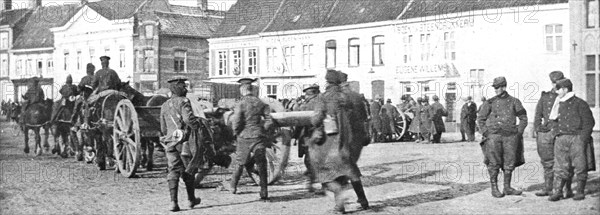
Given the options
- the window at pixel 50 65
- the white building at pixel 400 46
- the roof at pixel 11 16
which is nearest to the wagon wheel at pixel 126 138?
the white building at pixel 400 46

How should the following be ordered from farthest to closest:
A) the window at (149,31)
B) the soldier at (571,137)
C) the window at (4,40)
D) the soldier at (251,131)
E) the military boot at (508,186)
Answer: the window at (4,40)
the window at (149,31)
the military boot at (508,186)
the soldier at (251,131)
the soldier at (571,137)

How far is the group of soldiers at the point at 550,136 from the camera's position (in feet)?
29.6

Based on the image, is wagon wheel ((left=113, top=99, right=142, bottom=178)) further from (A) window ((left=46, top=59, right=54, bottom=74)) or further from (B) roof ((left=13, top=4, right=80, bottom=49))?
(A) window ((left=46, top=59, right=54, bottom=74))

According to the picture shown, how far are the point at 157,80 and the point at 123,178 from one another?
120ft

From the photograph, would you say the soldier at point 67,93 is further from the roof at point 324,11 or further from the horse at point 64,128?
the roof at point 324,11

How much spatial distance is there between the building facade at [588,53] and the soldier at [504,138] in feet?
28.9

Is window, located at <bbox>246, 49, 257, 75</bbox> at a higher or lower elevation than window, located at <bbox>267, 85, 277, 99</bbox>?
higher

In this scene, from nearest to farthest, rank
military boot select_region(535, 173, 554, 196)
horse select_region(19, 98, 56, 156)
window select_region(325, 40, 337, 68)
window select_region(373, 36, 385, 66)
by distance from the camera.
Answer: military boot select_region(535, 173, 554, 196)
horse select_region(19, 98, 56, 156)
window select_region(373, 36, 385, 66)
window select_region(325, 40, 337, 68)

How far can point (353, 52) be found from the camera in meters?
35.5

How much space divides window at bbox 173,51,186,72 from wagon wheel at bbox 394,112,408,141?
93.1 feet

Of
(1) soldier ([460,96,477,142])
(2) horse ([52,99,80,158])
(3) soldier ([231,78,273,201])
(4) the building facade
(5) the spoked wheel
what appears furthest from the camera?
(1) soldier ([460,96,477,142])

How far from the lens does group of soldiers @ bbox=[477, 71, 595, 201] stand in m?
9.02

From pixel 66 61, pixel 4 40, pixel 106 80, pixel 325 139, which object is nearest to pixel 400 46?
pixel 106 80

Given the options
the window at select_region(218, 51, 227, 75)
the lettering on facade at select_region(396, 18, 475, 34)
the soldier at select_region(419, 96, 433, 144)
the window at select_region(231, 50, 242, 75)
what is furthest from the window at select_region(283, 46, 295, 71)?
the soldier at select_region(419, 96, 433, 144)
